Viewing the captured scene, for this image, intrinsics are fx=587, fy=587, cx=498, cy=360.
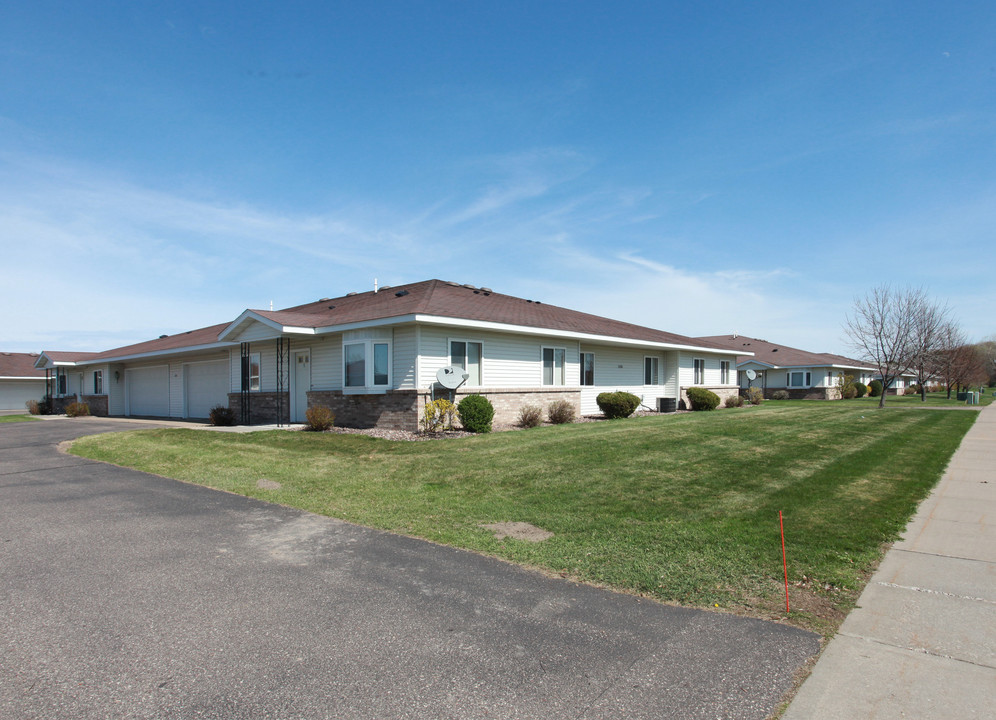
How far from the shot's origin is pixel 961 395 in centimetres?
4528

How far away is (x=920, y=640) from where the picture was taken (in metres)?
4.06

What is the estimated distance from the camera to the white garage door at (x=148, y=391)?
2822 centimetres

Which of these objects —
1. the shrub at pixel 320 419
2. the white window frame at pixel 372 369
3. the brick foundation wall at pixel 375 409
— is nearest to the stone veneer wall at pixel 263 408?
the brick foundation wall at pixel 375 409

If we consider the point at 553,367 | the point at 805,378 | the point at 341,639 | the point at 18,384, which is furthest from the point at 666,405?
the point at 18,384

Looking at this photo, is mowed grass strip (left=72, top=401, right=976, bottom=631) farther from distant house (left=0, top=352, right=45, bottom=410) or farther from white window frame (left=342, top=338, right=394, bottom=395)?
distant house (left=0, top=352, right=45, bottom=410)

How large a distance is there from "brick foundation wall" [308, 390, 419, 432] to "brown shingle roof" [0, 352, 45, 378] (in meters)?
37.6

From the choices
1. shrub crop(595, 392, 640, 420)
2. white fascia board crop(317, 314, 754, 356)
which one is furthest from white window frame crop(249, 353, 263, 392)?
shrub crop(595, 392, 640, 420)

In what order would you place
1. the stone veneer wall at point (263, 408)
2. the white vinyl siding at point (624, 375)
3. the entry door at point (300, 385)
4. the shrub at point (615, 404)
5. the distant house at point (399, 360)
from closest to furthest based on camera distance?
the distant house at point (399, 360), the entry door at point (300, 385), the stone veneer wall at point (263, 408), the shrub at point (615, 404), the white vinyl siding at point (624, 375)

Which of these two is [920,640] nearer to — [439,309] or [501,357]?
[439,309]

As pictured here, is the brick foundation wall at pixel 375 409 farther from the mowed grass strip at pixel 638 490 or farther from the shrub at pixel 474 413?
the mowed grass strip at pixel 638 490

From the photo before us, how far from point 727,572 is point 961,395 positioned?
52.2 m

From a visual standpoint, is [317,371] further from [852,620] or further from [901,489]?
[852,620]

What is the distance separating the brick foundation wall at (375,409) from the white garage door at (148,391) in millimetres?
13712

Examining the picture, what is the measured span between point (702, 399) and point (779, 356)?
84.8 feet
